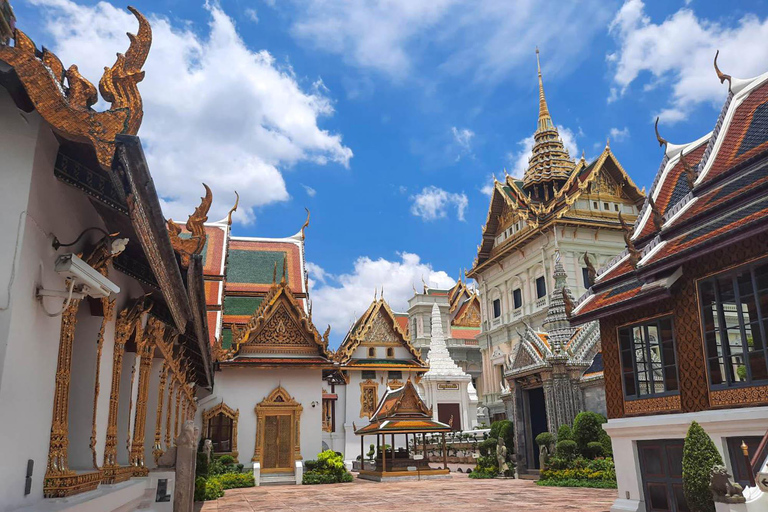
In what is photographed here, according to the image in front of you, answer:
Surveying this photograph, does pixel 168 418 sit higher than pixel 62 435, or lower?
higher

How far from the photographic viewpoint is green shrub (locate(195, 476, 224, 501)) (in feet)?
40.7

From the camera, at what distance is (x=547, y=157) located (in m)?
37.7

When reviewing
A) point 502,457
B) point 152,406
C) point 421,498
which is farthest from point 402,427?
point 152,406

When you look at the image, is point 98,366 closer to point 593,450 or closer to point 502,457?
point 593,450

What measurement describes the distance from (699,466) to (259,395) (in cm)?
1306

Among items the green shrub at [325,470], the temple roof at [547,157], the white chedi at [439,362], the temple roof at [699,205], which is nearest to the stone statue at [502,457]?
the green shrub at [325,470]

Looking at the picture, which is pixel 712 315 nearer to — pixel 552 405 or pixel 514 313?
pixel 552 405

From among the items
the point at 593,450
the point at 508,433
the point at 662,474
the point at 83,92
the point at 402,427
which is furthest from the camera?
the point at 402,427

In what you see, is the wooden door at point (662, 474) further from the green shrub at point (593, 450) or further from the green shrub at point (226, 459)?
the green shrub at point (226, 459)

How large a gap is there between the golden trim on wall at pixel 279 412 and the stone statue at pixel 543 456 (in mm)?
6758

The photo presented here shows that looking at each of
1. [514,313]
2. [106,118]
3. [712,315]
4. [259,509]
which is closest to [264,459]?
[259,509]

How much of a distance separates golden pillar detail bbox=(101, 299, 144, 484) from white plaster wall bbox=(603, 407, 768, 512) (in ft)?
21.6

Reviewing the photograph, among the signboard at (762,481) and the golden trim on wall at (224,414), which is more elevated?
the golden trim on wall at (224,414)

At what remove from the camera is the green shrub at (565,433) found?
15.3m
